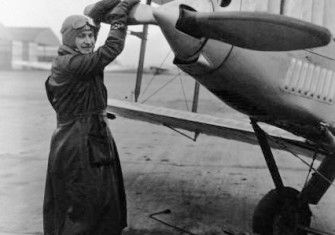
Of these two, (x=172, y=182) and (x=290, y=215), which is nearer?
(x=290, y=215)

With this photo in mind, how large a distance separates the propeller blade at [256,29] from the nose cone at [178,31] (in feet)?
0.47

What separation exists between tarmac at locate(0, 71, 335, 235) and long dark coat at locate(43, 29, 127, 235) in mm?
1130

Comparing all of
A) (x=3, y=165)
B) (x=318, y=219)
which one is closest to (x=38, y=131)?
(x=3, y=165)

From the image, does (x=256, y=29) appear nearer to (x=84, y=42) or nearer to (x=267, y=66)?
(x=267, y=66)

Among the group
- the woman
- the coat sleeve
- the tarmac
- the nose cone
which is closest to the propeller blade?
the nose cone

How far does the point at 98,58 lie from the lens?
3.13 m

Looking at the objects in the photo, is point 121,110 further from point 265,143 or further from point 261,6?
point 261,6

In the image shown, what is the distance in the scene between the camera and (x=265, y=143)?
160 inches

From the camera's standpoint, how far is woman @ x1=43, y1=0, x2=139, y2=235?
10.5ft

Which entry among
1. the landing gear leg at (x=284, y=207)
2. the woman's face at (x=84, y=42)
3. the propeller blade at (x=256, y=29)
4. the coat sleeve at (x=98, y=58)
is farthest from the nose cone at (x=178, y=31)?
the landing gear leg at (x=284, y=207)

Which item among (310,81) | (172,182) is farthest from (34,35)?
(310,81)

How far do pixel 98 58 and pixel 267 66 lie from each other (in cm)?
112

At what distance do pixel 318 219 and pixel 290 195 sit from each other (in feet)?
3.91

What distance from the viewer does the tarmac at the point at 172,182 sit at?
15.5 feet
